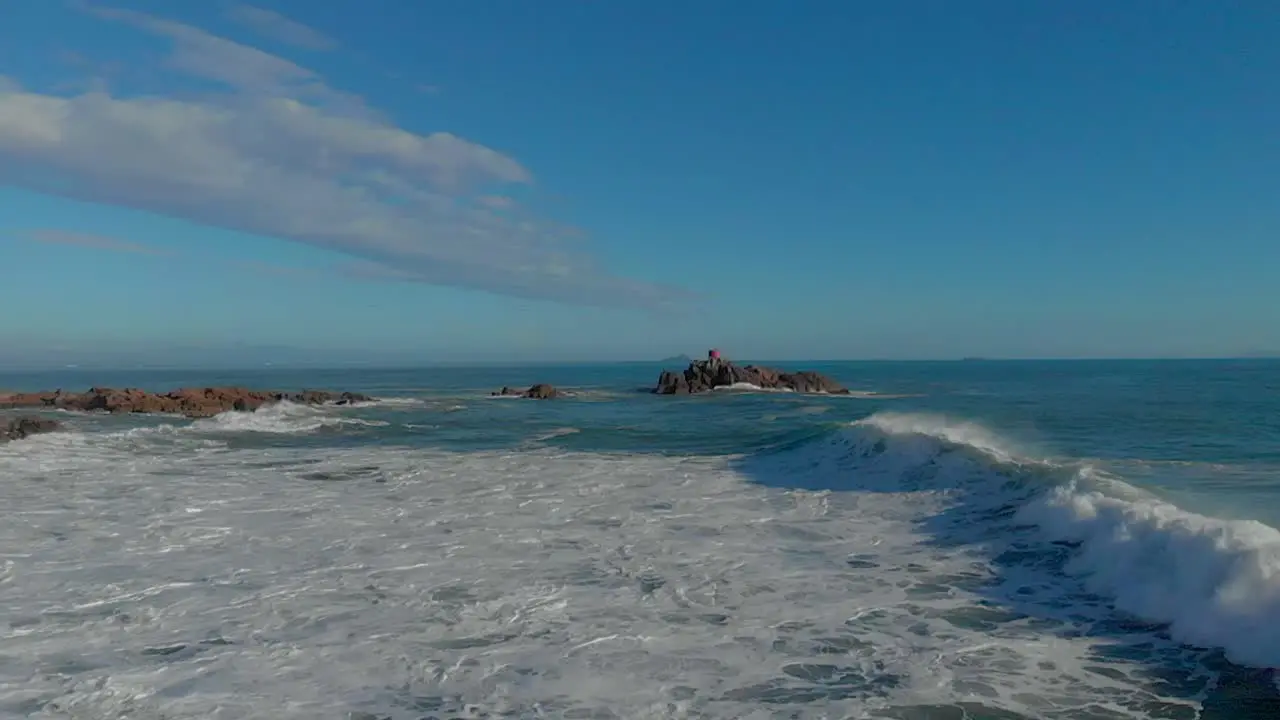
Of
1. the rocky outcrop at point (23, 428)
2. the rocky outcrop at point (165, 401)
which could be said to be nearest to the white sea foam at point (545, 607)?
the rocky outcrop at point (23, 428)

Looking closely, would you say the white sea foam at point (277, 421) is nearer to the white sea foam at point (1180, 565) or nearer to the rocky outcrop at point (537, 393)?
the rocky outcrop at point (537, 393)

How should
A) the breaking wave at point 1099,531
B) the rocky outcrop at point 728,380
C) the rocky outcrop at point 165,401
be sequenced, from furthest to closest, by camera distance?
the rocky outcrop at point 728,380 < the rocky outcrop at point 165,401 < the breaking wave at point 1099,531

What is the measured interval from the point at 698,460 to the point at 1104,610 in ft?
41.4

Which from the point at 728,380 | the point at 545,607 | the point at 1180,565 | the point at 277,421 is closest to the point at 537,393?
the point at 728,380

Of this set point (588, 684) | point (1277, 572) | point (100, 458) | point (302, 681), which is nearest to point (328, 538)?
point (302, 681)

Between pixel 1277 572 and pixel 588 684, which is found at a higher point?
pixel 1277 572

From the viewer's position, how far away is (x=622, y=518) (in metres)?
12.7

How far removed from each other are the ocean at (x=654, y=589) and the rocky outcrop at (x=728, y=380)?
34066 mm

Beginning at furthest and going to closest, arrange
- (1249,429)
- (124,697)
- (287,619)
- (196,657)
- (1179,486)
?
1. (1249,429)
2. (1179,486)
3. (287,619)
4. (196,657)
5. (124,697)

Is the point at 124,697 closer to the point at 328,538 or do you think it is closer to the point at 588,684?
the point at 588,684

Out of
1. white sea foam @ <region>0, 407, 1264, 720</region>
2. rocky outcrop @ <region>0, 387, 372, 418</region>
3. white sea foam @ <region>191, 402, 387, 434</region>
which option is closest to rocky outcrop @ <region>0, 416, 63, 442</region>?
white sea foam @ <region>191, 402, 387, 434</region>

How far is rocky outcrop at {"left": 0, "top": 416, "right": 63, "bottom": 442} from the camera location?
76.1 ft

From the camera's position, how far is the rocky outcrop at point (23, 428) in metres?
23.2

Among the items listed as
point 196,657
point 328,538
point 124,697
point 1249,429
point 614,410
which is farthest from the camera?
point 614,410
